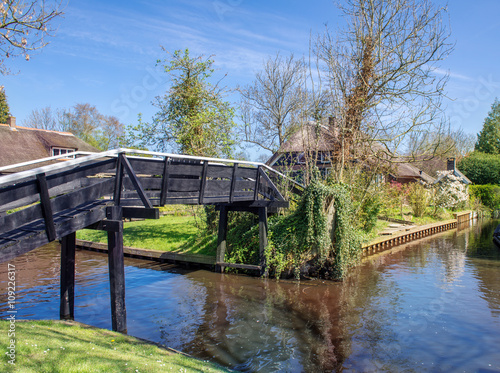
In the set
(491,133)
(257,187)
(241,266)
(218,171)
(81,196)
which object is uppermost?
(491,133)

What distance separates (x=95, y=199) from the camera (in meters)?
7.34

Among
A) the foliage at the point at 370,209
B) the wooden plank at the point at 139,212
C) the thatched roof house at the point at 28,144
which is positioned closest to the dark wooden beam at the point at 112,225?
the wooden plank at the point at 139,212

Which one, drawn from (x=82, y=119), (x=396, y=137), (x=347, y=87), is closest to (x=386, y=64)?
(x=347, y=87)

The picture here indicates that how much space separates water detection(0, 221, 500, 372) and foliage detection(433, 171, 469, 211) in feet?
52.4

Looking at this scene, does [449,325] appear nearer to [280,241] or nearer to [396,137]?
[280,241]

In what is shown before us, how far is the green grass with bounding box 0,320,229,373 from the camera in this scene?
15.0 feet

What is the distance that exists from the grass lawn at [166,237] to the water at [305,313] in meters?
1.30

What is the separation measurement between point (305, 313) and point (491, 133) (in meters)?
58.3

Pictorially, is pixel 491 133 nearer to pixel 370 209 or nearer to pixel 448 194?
pixel 448 194

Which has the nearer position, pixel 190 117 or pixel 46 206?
pixel 46 206

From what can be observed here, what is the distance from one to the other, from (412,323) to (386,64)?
12.6m

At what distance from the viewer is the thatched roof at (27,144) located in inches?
1230

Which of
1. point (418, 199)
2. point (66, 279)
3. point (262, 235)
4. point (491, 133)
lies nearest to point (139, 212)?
point (66, 279)

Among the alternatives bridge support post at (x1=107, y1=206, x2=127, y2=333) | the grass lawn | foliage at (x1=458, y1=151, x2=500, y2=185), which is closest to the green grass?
bridge support post at (x1=107, y1=206, x2=127, y2=333)
